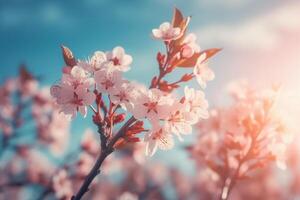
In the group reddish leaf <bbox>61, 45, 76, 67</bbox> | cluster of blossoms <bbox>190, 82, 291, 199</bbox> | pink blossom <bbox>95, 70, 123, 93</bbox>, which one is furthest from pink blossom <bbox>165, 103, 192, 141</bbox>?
cluster of blossoms <bbox>190, 82, 291, 199</bbox>

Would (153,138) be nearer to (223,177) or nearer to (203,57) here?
(203,57)

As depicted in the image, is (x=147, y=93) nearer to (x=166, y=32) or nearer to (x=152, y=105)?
(x=152, y=105)

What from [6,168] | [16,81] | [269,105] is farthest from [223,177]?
[6,168]

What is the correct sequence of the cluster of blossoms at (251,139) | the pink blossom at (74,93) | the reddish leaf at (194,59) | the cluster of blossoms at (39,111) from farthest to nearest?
the cluster of blossoms at (39,111) < the cluster of blossoms at (251,139) < the reddish leaf at (194,59) < the pink blossom at (74,93)

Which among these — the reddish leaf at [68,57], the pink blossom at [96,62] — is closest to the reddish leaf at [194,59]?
the pink blossom at [96,62]

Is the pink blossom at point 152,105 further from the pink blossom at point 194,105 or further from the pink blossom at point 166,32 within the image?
the pink blossom at point 166,32

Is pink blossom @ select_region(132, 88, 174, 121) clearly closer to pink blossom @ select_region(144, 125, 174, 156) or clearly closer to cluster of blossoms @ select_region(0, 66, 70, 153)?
pink blossom @ select_region(144, 125, 174, 156)
